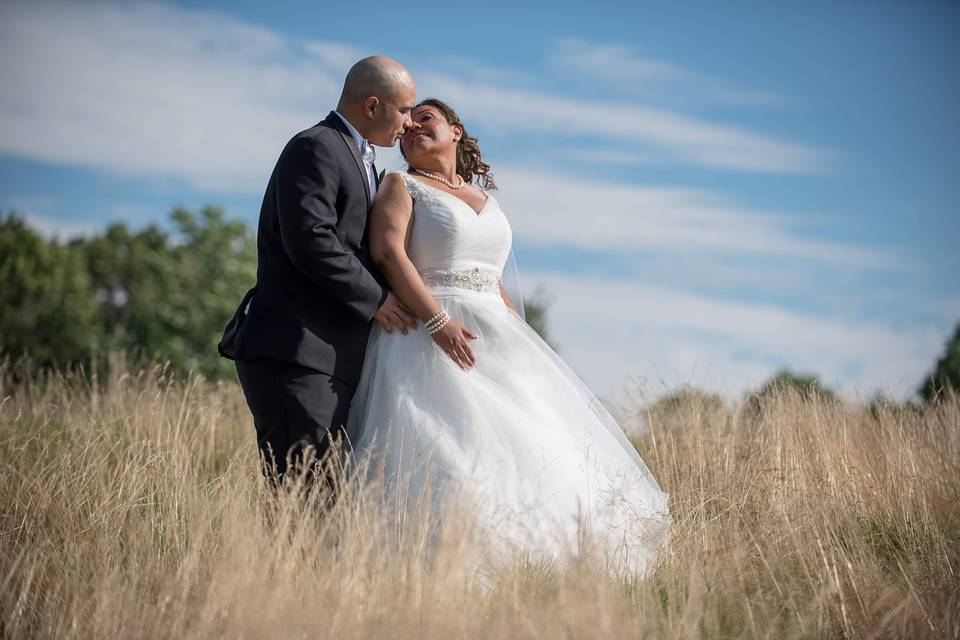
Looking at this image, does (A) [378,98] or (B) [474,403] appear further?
(A) [378,98]

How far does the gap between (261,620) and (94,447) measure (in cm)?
404

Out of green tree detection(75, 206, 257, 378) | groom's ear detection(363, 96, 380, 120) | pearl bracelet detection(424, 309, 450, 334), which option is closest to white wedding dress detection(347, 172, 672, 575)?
pearl bracelet detection(424, 309, 450, 334)

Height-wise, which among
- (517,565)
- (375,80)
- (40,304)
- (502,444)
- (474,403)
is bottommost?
(517,565)

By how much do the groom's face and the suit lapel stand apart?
0.14 meters

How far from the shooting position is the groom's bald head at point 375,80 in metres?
5.06

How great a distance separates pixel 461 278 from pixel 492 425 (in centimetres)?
93

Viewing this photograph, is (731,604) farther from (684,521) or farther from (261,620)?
(261,620)

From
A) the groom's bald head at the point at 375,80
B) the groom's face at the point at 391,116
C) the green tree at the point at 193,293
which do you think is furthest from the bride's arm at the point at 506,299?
the green tree at the point at 193,293

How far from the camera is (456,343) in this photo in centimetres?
492

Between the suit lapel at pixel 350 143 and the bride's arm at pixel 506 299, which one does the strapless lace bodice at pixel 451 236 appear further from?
the bride's arm at pixel 506 299

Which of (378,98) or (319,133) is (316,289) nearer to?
(319,133)

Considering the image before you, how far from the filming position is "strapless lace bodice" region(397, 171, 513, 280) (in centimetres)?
504

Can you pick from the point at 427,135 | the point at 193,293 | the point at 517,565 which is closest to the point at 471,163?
the point at 427,135

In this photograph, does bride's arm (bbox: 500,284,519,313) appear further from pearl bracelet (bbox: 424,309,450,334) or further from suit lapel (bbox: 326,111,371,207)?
suit lapel (bbox: 326,111,371,207)
